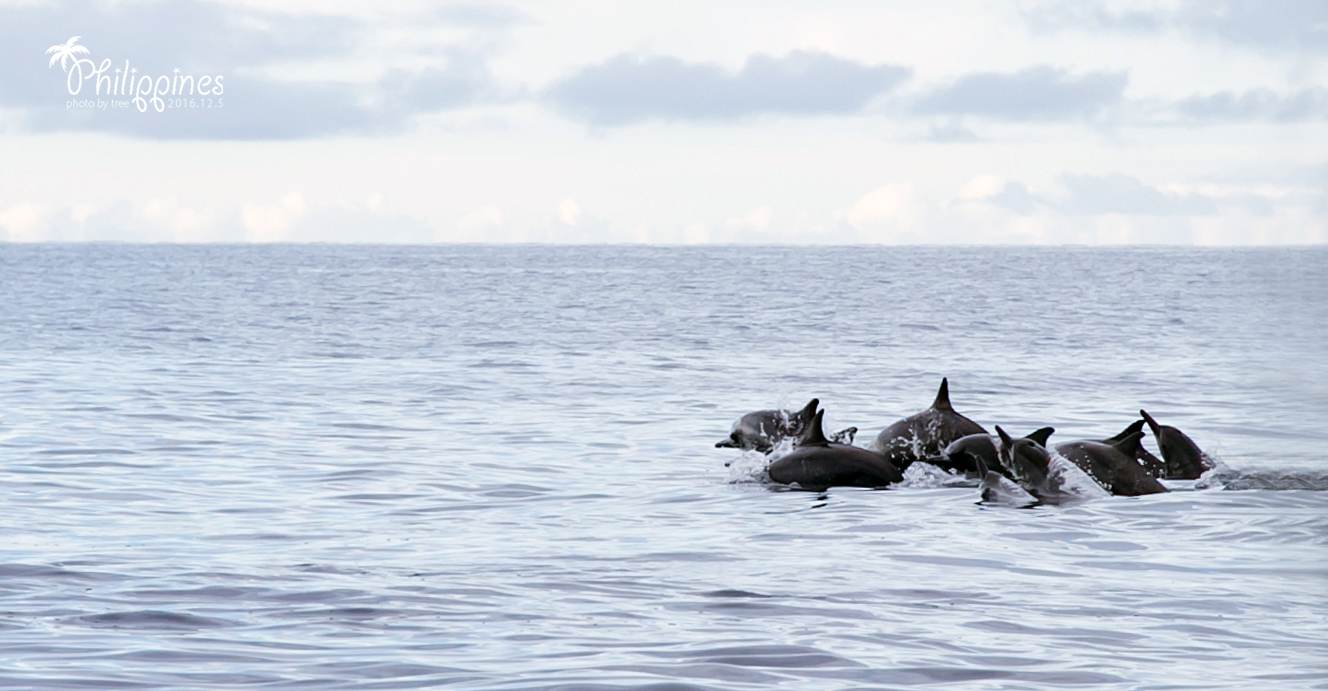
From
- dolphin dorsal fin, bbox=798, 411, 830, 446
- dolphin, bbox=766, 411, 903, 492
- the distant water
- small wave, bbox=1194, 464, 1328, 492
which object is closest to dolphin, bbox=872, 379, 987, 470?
dolphin, bbox=766, 411, 903, 492

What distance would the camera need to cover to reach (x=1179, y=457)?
15.8 m

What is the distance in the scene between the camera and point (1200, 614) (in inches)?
362

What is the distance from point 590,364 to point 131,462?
669 inches

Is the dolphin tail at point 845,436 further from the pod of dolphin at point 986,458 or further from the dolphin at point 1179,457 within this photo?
the dolphin at point 1179,457

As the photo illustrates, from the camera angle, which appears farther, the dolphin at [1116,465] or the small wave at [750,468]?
the small wave at [750,468]

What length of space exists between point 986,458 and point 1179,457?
2187mm

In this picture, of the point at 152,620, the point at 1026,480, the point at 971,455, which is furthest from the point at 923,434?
the point at 152,620

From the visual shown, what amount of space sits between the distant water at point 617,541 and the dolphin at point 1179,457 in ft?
2.53

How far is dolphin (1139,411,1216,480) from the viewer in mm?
15672

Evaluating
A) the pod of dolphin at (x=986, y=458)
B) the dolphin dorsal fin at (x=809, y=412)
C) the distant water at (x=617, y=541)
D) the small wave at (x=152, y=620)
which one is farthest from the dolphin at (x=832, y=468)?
the small wave at (x=152, y=620)

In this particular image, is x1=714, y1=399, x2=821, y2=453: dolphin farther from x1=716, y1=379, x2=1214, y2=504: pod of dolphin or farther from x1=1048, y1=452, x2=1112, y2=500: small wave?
x1=1048, y1=452, x2=1112, y2=500: small wave

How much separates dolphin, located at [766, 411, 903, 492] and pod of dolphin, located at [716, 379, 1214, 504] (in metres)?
0.01

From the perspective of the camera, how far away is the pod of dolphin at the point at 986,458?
1442 cm

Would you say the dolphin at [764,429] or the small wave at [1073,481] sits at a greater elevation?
the dolphin at [764,429]
